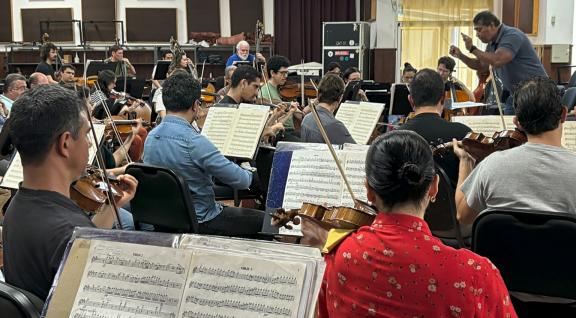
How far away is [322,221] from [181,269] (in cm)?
60

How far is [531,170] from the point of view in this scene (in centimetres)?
211

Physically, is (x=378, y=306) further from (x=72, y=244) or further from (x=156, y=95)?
(x=156, y=95)

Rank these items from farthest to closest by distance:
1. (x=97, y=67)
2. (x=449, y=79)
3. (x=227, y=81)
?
(x=97, y=67) → (x=227, y=81) → (x=449, y=79)

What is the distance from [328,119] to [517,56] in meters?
1.70

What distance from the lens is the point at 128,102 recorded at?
6172 mm

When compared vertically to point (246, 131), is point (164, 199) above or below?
below

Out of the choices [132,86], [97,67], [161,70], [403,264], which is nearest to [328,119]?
[403,264]

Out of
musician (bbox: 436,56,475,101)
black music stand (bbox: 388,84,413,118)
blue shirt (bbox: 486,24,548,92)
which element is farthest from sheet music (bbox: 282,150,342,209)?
musician (bbox: 436,56,475,101)

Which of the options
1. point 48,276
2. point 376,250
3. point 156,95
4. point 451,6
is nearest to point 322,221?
point 376,250

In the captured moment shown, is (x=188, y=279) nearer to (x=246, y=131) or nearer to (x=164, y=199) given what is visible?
(x=164, y=199)

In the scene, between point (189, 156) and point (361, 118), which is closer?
point (189, 156)

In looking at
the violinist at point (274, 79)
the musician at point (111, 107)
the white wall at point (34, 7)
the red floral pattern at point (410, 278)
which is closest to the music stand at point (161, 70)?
the musician at point (111, 107)

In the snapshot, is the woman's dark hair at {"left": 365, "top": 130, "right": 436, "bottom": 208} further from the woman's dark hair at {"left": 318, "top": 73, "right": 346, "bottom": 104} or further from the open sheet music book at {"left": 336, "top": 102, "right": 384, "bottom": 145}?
the open sheet music book at {"left": 336, "top": 102, "right": 384, "bottom": 145}

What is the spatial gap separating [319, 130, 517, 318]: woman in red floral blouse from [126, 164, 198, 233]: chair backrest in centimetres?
131
